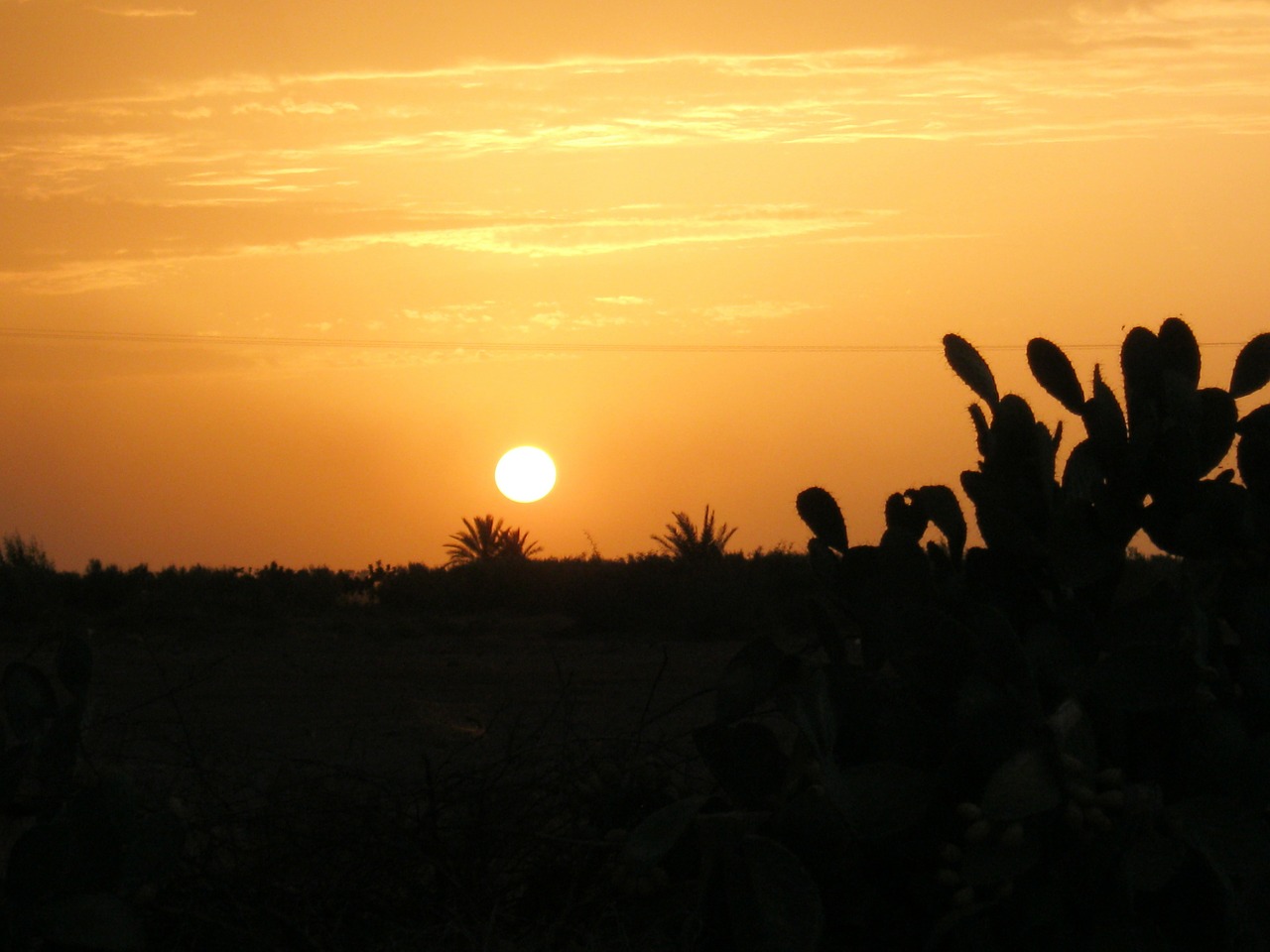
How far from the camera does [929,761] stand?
3102 millimetres

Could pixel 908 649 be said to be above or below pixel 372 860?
above

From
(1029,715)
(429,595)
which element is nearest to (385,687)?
(429,595)

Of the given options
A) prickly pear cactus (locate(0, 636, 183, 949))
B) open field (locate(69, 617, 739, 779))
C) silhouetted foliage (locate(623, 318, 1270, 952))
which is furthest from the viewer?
open field (locate(69, 617, 739, 779))

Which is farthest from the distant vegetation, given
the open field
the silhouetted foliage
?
the silhouetted foliage

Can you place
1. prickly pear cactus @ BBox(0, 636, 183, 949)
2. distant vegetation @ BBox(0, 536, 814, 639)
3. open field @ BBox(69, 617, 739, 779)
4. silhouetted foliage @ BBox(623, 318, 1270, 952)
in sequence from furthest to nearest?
distant vegetation @ BBox(0, 536, 814, 639)
open field @ BBox(69, 617, 739, 779)
prickly pear cactus @ BBox(0, 636, 183, 949)
silhouetted foliage @ BBox(623, 318, 1270, 952)

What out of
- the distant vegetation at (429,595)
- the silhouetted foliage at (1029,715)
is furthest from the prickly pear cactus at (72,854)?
the distant vegetation at (429,595)

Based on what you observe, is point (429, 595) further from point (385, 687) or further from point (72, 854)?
point (72, 854)

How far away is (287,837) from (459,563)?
95.6ft

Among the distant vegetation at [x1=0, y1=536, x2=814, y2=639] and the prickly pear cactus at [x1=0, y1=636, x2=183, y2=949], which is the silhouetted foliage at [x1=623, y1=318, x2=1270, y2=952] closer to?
the prickly pear cactus at [x1=0, y1=636, x2=183, y2=949]

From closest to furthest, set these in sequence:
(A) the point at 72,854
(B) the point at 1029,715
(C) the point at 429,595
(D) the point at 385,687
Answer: (B) the point at 1029,715 → (A) the point at 72,854 → (D) the point at 385,687 → (C) the point at 429,595

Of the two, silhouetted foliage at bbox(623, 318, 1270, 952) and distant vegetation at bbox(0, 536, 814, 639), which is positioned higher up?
distant vegetation at bbox(0, 536, 814, 639)

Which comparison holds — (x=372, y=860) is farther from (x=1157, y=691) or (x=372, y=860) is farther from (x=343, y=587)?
(x=343, y=587)

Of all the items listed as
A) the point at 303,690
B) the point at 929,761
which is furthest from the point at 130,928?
the point at 303,690

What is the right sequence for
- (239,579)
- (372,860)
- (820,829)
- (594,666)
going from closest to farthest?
(820,829) → (372,860) → (594,666) → (239,579)
